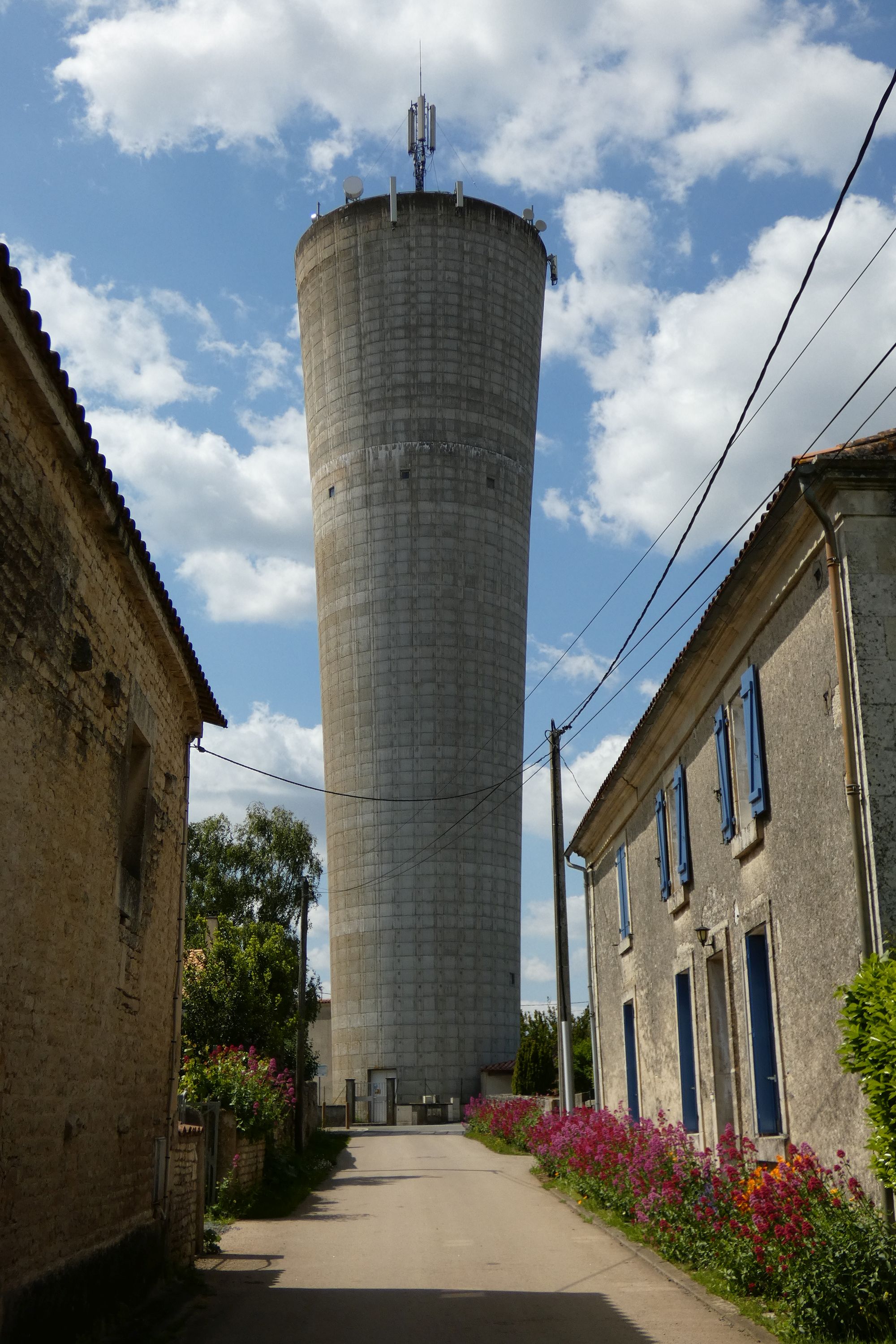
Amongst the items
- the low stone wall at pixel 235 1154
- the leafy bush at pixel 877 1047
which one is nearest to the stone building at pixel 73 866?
the leafy bush at pixel 877 1047

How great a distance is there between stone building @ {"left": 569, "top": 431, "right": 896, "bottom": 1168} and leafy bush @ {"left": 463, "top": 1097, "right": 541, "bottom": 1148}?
38.3 feet

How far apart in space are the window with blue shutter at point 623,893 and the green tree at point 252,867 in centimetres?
2720

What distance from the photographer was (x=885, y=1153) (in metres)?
6.87

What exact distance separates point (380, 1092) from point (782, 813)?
3622 centimetres

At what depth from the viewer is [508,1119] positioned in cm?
2792

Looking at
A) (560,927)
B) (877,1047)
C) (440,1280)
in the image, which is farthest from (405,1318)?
(560,927)

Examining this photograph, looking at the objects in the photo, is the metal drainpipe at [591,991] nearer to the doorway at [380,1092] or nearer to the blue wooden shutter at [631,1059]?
the blue wooden shutter at [631,1059]

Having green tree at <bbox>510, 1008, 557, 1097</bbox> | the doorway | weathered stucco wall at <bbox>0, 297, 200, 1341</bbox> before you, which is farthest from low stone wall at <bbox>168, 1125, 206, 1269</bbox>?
the doorway

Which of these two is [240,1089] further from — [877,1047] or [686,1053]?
[877,1047]

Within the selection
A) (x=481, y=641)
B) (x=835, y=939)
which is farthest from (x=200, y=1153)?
(x=481, y=641)

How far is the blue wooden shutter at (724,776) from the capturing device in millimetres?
11102

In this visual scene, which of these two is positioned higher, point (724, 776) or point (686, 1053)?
point (724, 776)

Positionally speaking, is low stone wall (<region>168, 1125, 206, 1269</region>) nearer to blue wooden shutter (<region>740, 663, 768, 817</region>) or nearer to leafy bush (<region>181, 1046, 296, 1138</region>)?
leafy bush (<region>181, 1046, 296, 1138</region>)

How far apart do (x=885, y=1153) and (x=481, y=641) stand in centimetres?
3785
